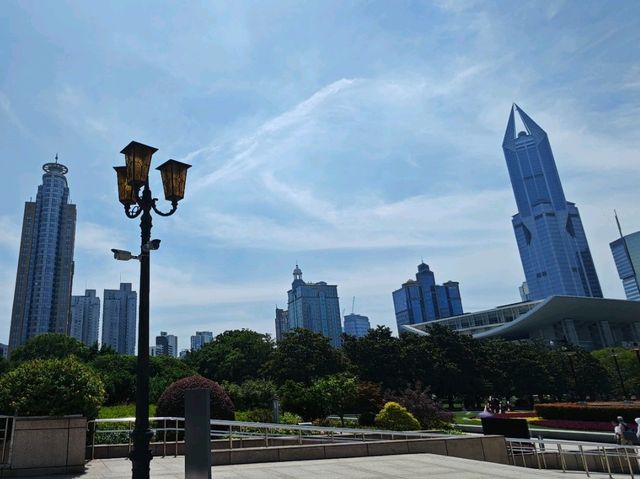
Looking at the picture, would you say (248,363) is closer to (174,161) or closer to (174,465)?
(174,465)

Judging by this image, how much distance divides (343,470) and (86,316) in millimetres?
199799

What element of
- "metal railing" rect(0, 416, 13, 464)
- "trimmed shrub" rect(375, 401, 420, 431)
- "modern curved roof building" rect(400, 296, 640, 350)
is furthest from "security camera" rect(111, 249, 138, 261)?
"modern curved roof building" rect(400, 296, 640, 350)

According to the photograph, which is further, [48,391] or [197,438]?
[48,391]

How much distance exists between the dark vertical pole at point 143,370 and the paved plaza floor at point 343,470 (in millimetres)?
3090

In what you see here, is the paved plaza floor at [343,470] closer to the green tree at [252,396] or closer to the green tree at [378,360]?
the green tree at [252,396]

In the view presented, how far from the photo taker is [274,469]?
1084 centimetres

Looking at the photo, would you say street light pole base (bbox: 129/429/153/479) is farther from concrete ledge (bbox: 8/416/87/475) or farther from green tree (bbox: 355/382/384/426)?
green tree (bbox: 355/382/384/426)

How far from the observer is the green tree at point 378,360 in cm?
5056

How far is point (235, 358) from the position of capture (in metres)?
56.4

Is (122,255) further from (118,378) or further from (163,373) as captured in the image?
(163,373)

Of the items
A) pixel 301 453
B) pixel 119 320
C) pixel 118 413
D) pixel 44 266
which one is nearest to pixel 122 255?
pixel 301 453

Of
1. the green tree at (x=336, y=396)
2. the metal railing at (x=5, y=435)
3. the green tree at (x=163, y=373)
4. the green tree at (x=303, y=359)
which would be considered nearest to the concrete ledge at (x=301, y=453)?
the metal railing at (x=5, y=435)

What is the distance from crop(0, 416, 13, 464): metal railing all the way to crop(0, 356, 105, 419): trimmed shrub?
0.73 feet

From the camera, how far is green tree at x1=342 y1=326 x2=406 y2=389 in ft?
166
